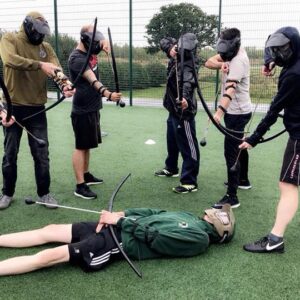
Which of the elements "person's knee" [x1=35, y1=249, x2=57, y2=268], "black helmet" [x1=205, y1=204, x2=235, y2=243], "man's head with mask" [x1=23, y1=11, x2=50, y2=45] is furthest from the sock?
"man's head with mask" [x1=23, y1=11, x2=50, y2=45]

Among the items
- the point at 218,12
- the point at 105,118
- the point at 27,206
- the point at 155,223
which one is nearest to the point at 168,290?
the point at 155,223

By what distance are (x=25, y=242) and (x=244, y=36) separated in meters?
7.85

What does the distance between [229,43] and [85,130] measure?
65.5 inches

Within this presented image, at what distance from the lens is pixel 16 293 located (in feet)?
8.44

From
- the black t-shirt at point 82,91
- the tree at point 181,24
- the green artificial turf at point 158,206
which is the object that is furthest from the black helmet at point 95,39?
the tree at point 181,24

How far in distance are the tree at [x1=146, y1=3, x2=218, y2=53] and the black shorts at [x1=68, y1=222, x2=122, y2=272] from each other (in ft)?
23.8

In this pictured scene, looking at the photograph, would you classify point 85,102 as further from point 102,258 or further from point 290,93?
point 290,93

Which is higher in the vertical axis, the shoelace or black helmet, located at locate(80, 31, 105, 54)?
black helmet, located at locate(80, 31, 105, 54)

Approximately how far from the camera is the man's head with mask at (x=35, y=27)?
358 cm

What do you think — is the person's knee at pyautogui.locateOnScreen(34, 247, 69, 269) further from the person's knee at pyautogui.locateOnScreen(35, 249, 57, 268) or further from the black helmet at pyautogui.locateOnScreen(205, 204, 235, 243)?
the black helmet at pyautogui.locateOnScreen(205, 204, 235, 243)

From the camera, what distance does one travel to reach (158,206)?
4.13 metres

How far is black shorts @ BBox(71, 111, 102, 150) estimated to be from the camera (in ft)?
13.9

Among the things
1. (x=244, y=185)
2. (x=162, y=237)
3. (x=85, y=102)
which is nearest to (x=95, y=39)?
(x=85, y=102)

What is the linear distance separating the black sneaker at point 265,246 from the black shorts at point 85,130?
6.35 ft
